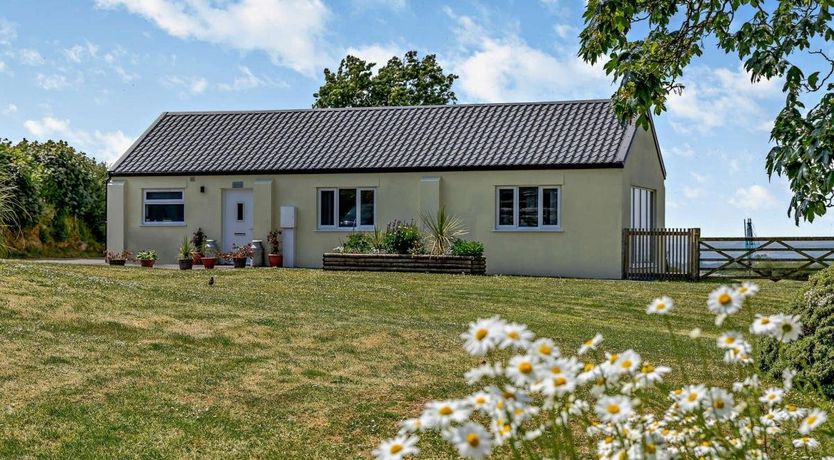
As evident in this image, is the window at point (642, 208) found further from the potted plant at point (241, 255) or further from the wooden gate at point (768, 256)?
the potted plant at point (241, 255)

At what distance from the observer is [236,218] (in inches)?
1077

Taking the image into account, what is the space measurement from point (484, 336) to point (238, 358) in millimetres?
7257

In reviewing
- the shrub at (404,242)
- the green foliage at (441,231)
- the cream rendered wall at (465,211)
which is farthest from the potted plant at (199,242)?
the green foliage at (441,231)

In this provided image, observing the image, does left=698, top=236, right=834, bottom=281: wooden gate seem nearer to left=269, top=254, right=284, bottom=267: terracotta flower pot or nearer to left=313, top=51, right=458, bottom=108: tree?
left=269, top=254, right=284, bottom=267: terracotta flower pot

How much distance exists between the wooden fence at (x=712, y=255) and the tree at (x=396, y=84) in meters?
19.9

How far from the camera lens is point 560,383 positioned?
8.74 ft

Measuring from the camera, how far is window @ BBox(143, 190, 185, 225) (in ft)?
91.0

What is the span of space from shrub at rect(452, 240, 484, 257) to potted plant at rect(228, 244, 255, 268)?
22.1 ft

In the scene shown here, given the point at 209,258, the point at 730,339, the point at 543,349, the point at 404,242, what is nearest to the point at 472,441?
the point at 543,349

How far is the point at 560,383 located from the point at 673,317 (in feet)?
41.7

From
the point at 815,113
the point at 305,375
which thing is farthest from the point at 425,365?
the point at 815,113

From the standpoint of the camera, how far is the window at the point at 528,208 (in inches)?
958

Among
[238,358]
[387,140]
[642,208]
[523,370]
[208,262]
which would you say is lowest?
[238,358]

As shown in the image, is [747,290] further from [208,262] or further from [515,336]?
[208,262]
